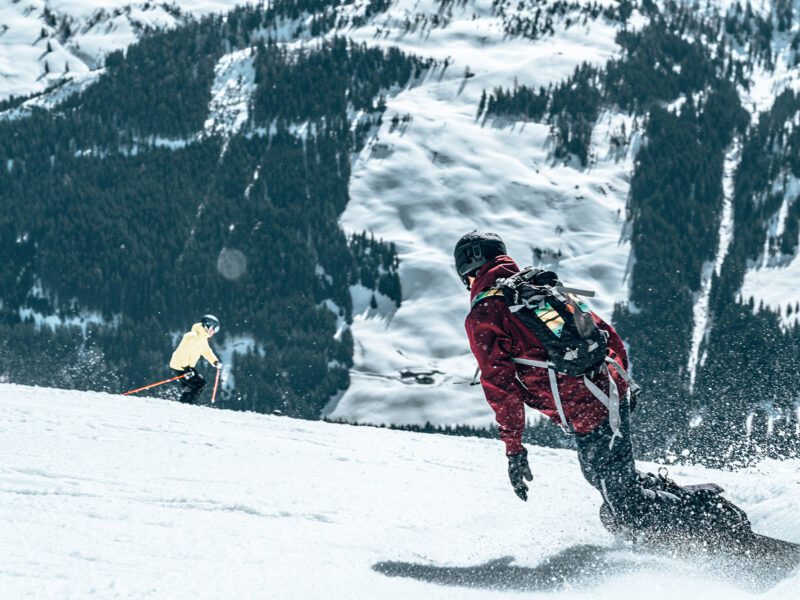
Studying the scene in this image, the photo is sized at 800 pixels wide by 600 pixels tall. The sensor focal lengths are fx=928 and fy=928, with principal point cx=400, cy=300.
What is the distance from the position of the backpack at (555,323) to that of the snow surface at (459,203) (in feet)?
364

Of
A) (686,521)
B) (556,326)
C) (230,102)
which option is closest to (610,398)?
(556,326)

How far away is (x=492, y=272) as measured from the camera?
5637 millimetres

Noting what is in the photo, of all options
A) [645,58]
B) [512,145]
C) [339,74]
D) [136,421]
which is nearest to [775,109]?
[645,58]

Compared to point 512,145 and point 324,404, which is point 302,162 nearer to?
point 512,145

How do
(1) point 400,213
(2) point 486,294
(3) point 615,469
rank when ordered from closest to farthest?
(2) point 486,294 → (3) point 615,469 → (1) point 400,213

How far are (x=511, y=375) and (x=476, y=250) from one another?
0.82 metres

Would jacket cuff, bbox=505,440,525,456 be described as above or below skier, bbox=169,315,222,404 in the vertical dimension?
above

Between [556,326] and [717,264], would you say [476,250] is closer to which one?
[556,326]

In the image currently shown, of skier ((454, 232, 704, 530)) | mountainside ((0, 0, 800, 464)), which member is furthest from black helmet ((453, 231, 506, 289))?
mountainside ((0, 0, 800, 464))

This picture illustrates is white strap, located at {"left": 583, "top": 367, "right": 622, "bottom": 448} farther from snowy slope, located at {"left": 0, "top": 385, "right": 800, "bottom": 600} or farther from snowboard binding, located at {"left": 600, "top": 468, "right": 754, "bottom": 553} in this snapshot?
snowy slope, located at {"left": 0, "top": 385, "right": 800, "bottom": 600}

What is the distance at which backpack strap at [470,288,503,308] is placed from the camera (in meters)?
5.48

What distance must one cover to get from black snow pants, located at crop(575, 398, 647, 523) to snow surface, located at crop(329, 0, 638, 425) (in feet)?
362

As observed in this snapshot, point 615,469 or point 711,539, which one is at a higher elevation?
point 615,469

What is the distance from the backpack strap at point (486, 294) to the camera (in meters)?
5.48
